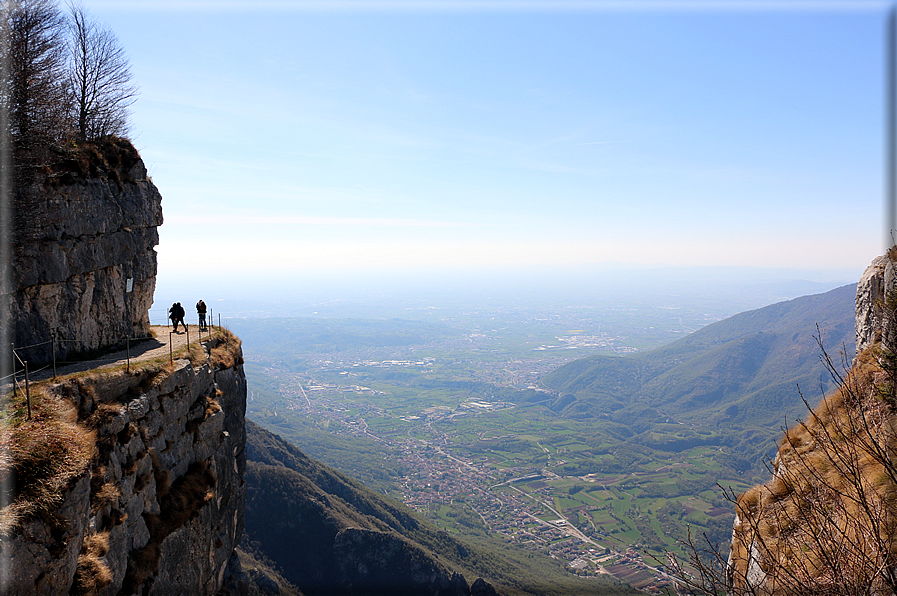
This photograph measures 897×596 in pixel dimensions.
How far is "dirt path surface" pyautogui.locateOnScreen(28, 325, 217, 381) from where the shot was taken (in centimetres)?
1245

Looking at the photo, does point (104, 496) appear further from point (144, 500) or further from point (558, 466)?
point (558, 466)

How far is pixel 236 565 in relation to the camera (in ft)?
62.3

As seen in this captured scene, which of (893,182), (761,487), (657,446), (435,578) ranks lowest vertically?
(657,446)

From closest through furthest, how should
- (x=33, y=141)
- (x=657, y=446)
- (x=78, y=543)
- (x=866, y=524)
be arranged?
1. (x=866, y=524)
2. (x=78, y=543)
3. (x=33, y=141)
4. (x=657, y=446)

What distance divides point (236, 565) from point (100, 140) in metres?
17.3

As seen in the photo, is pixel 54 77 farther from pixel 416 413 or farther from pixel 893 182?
pixel 416 413

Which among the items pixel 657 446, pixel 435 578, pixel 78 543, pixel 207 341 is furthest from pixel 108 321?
pixel 657 446

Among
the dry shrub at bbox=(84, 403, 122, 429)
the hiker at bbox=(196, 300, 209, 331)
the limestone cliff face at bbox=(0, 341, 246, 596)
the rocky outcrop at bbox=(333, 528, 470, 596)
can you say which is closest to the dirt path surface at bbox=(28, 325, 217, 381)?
the hiker at bbox=(196, 300, 209, 331)

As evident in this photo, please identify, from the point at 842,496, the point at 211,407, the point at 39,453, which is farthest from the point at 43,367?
the point at 842,496

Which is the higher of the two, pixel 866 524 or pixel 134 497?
pixel 866 524

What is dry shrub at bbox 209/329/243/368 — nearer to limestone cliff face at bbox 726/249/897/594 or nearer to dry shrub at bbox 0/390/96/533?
dry shrub at bbox 0/390/96/533

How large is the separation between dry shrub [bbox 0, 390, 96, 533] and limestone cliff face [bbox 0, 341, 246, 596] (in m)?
0.27

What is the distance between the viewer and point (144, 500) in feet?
40.1

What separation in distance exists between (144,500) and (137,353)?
5623 mm
